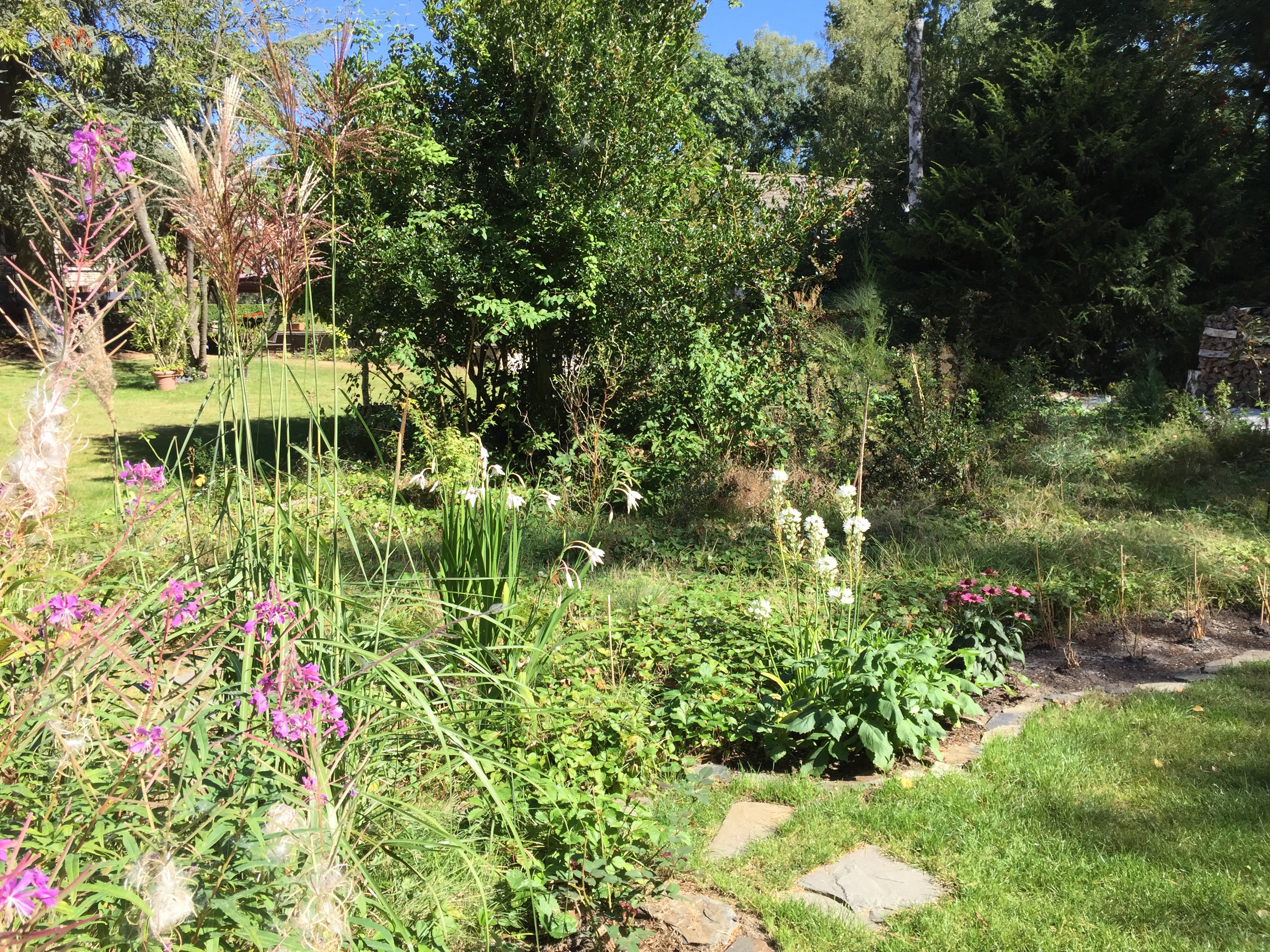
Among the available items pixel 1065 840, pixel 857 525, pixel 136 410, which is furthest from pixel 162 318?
pixel 1065 840

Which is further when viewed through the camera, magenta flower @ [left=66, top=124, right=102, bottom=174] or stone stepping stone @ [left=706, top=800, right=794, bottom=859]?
stone stepping stone @ [left=706, top=800, right=794, bottom=859]

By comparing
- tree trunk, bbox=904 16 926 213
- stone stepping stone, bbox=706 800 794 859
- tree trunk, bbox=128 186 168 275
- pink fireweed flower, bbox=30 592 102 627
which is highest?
tree trunk, bbox=904 16 926 213

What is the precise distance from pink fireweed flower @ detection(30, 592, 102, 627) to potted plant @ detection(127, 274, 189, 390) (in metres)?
13.5

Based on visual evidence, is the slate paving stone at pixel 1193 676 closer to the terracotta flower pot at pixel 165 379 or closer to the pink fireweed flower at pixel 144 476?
the pink fireweed flower at pixel 144 476

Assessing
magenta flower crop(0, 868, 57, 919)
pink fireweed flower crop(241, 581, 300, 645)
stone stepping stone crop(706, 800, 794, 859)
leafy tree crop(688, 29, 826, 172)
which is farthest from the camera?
leafy tree crop(688, 29, 826, 172)

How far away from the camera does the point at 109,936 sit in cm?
141

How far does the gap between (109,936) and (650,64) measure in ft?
22.5

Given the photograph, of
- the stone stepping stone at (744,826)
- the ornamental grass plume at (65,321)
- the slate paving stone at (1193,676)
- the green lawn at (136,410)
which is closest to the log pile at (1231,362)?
the slate paving stone at (1193,676)

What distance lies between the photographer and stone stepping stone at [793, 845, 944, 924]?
2457 mm

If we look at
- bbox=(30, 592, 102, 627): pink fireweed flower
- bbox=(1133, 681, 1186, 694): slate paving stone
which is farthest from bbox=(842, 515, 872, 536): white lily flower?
bbox=(30, 592, 102, 627): pink fireweed flower

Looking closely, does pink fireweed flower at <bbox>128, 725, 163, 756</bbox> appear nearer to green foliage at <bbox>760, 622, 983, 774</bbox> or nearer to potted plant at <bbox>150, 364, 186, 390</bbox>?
green foliage at <bbox>760, 622, 983, 774</bbox>

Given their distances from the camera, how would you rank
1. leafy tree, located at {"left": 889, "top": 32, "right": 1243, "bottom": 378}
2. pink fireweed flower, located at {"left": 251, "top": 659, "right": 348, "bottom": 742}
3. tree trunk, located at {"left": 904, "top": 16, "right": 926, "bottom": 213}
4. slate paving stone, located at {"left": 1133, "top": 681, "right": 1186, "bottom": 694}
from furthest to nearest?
tree trunk, located at {"left": 904, "top": 16, "right": 926, "bottom": 213} < leafy tree, located at {"left": 889, "top": 32, "right": 1243, "bottom": 378} < slate paving stone, located at {"left": 1133, "top": 681, "right": 1186, "bottom": 694} < pink fireweed flower, located at {"left": 251, "top": 659, "right": 348, "bottom": 742}

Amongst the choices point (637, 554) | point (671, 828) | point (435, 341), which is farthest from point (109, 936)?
point (435, 341)

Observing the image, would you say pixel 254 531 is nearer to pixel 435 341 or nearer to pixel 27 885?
pixel 27 885
